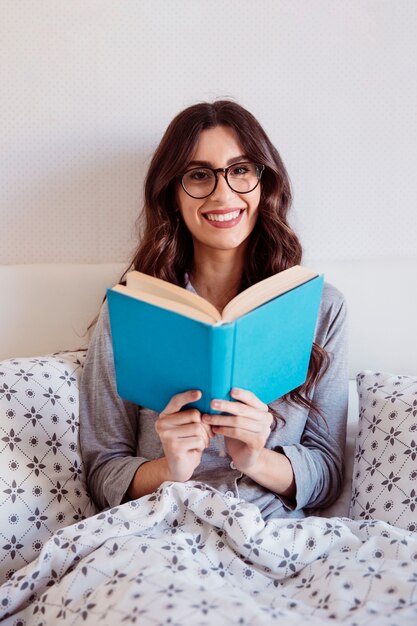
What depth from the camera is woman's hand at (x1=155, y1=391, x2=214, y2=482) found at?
122cm

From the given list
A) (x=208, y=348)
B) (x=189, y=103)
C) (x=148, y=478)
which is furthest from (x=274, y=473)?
(x=189, y=103)

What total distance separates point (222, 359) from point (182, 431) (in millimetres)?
198

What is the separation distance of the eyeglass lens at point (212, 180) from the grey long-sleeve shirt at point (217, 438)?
0.29 m

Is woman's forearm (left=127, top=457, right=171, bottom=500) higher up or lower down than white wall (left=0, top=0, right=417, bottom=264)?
lower down

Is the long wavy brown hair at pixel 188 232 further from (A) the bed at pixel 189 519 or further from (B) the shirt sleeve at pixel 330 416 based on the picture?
(A) the bed at pixel 189 519

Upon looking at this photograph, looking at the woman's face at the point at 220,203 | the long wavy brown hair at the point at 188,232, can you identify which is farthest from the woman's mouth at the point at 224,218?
the long wavy brown hair at the point at 188,232

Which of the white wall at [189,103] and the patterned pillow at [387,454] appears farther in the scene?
the white wall at [189,103]

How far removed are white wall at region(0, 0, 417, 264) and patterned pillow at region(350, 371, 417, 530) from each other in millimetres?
472

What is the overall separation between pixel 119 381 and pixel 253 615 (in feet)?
1.43

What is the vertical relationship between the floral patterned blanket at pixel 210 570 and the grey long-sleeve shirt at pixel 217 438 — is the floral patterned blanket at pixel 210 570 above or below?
below

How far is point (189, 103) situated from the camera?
1.87 metres

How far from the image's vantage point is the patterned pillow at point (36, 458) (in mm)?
1435

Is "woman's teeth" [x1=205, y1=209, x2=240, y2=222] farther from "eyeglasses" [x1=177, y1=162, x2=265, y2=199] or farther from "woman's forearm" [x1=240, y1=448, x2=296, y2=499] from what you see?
"woman's forearm" [x1=240, y1=448, x2=296, y2=499]

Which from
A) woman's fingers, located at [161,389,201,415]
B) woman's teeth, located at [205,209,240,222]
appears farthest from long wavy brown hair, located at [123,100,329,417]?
woman's fingers, located at [161,389,201,415]
